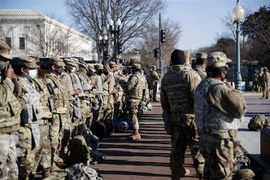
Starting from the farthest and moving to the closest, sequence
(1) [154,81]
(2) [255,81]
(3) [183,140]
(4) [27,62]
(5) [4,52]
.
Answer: (2) [255,81] → (1) [154,81] → (3) [183,140] → (4) [27,62] → (5) [4,52]

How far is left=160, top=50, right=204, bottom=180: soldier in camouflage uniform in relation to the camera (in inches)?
A: 247

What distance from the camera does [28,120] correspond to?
19.7ft

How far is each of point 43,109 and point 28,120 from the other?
2.94ft

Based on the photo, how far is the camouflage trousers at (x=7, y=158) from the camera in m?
5.02

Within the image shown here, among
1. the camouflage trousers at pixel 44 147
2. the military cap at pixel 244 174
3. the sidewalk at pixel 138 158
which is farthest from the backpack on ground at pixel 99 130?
the military cap at pixel 244 174

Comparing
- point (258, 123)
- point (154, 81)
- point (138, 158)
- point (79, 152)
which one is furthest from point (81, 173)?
point (154, 81)

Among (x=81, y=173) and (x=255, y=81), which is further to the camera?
(x=255, y=81)

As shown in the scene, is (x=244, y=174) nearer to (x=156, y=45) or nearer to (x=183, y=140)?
(x=183, y=140)

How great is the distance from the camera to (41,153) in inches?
267

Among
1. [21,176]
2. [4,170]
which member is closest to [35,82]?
[21,176]

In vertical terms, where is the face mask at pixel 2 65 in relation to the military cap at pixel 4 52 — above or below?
below

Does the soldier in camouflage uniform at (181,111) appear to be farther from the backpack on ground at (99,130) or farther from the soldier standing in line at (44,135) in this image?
the backpack on ground at (99,130)

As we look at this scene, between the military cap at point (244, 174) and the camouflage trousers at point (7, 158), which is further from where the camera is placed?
the military cap at point (244, 174)

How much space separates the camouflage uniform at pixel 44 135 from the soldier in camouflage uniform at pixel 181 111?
2105mm
